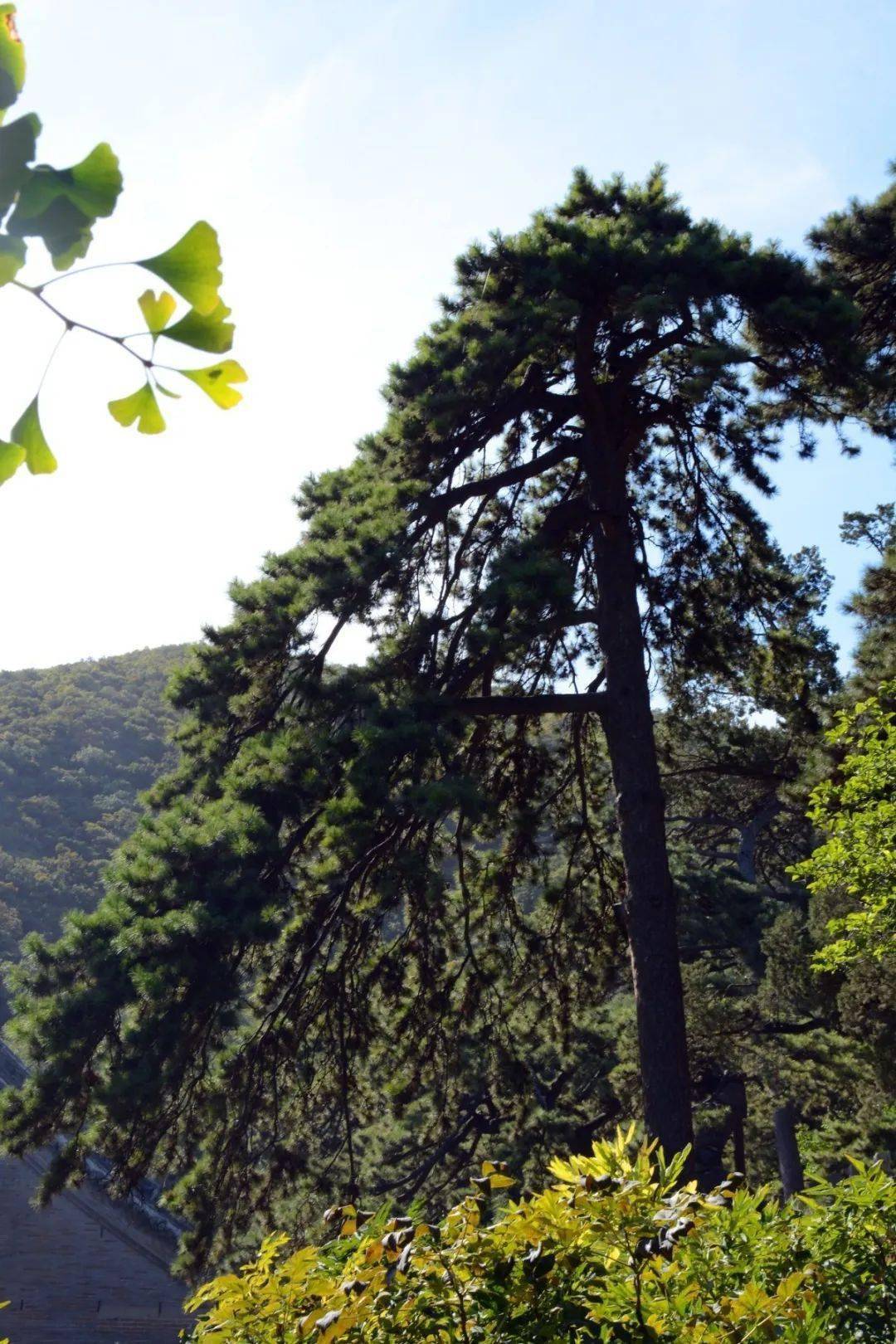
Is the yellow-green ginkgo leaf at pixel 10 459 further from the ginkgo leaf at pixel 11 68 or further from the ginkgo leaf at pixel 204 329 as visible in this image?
the ginkgo leaf at pixel 11 68

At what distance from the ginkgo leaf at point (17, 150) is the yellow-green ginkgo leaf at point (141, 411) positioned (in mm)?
243

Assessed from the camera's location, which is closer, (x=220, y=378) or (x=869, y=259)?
(x=220, y=378)

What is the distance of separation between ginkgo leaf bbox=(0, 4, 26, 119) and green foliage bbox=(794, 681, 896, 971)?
825 centimetres

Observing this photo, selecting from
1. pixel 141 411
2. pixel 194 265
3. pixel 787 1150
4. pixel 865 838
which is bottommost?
pixel 787 1150

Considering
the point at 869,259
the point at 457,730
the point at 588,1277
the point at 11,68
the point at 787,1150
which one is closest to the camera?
the point at 11,68

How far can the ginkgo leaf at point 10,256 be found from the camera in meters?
1.23

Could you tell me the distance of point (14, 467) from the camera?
51.5 inches

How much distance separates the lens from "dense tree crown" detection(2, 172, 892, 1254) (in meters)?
7.60

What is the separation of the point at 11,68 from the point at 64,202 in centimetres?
14

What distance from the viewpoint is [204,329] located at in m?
1.26

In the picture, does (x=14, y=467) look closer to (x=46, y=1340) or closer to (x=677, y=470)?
(x=677, y=470)

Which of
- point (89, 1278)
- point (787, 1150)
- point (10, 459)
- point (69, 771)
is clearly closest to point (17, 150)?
point (10, 459)

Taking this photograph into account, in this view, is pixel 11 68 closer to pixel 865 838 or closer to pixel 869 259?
pixel 865 838

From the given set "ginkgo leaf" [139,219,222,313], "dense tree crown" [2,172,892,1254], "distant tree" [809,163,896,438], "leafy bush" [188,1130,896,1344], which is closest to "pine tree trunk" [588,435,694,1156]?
"dense tree crown" [2,172,892,1254]
